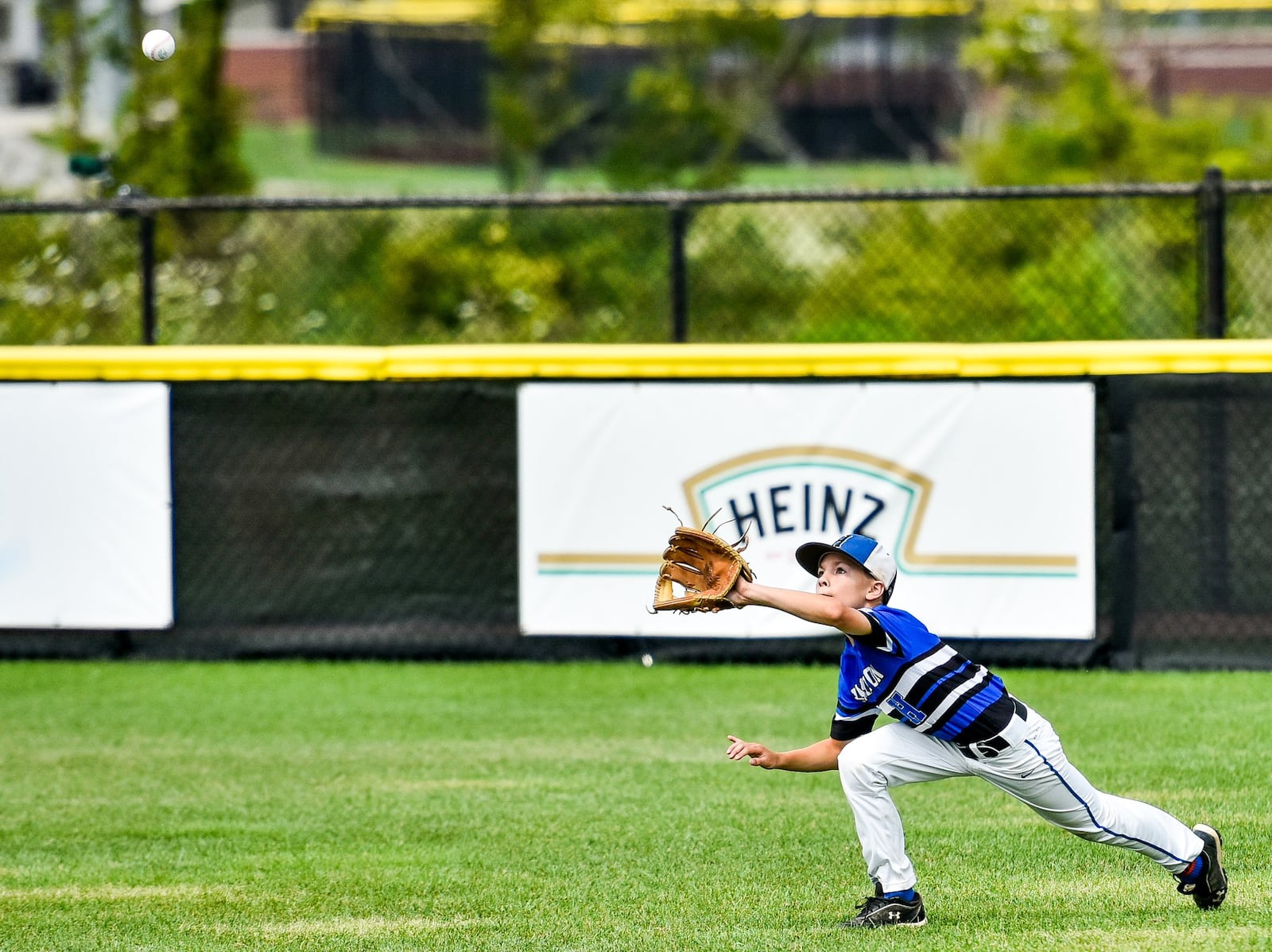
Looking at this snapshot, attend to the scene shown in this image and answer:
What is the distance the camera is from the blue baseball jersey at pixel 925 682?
463 centimetres

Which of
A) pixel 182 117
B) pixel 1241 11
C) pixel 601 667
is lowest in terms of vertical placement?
pixel 601 667

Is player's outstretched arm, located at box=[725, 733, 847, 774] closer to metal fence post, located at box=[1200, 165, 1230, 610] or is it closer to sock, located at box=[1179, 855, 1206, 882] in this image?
sock, located at box=[1179, 855, 1206, 882]

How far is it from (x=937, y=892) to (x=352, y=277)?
13.2 meters

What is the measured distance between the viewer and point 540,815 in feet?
20.0

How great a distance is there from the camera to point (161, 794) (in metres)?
6.48

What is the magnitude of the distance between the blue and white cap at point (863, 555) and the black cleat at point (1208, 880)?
42.0 inches

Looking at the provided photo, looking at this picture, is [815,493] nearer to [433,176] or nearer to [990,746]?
[990,746]

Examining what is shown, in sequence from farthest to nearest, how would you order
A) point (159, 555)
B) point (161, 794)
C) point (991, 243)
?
point (991, 243), point (159, 555), point (161, 794)

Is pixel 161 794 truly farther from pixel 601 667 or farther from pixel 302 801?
pixel 601 667

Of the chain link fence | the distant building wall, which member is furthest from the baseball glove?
the distant building wall

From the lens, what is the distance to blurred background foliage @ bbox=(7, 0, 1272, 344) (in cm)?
1424

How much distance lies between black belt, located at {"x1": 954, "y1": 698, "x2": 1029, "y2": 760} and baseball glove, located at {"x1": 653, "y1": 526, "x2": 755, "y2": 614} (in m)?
0.84

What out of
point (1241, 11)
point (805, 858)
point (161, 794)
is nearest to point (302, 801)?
point (161, 794)

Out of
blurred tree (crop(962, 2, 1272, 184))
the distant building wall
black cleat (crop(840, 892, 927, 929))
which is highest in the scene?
the distant building wall
